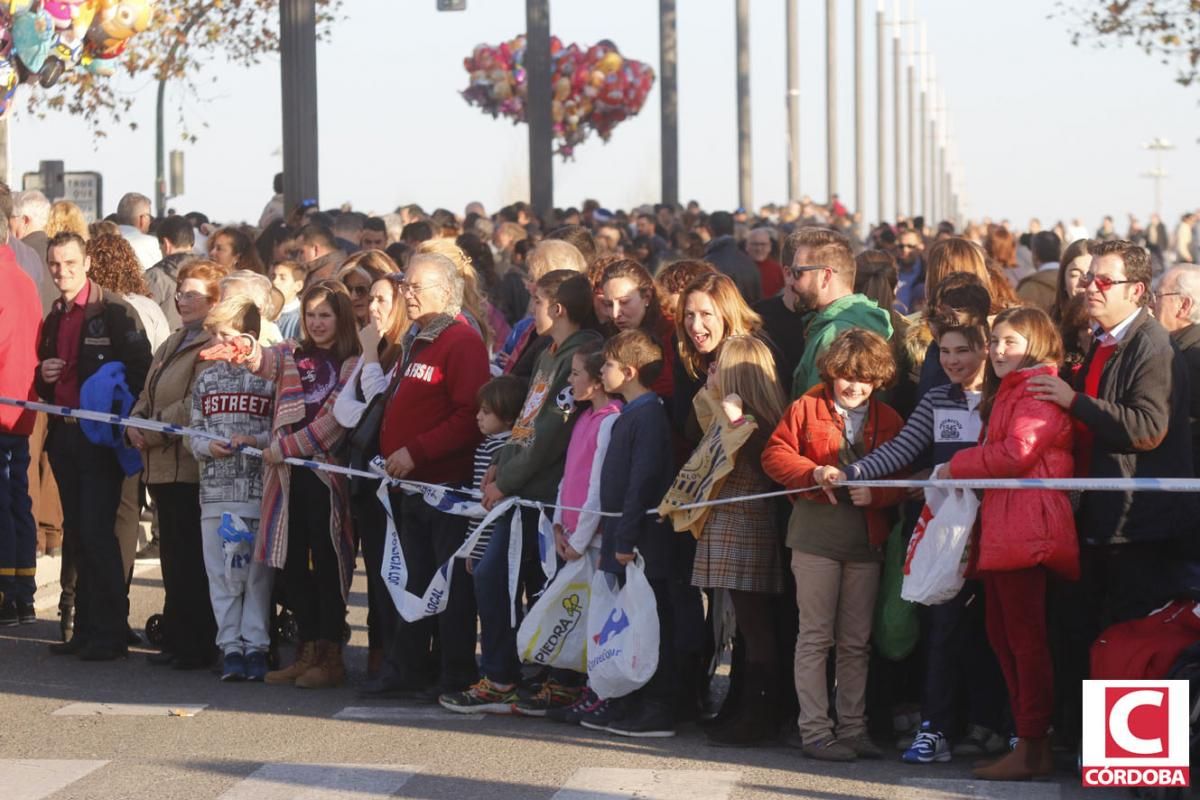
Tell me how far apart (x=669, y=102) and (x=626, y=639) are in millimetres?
29298

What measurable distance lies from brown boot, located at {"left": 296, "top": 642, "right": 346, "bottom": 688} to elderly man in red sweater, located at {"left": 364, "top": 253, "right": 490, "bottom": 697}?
301 mm

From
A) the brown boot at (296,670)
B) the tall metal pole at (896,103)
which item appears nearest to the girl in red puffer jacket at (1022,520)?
the brown boot at (296,670)

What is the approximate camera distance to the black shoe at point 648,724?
884 cm

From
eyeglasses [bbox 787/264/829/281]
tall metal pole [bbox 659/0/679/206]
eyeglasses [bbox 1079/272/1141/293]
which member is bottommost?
eyeglasses [bbox 1079/272/1141/293]

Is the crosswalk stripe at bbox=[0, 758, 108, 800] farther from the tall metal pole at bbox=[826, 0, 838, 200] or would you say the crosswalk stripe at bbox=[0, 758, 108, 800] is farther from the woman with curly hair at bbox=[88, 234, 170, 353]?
the tall metal pole at bbox=[826, 0, 838, 200]

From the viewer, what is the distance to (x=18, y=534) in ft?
38.5

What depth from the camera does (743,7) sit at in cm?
4216

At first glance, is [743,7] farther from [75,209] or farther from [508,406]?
[508,406]

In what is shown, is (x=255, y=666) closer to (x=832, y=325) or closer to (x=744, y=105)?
(x=832, y=325)

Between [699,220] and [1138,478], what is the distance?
17.7m

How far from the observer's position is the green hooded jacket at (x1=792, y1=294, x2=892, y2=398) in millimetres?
8805

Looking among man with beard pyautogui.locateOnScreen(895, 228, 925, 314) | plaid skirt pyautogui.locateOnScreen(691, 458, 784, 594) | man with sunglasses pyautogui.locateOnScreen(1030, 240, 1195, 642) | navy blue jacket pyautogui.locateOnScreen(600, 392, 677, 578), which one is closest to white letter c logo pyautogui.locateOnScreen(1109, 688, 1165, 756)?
man with sunglasses pyautogui.locateOnScreen(1030, 240, 1195, 642)

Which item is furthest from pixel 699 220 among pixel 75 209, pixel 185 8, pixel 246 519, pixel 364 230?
pixel 246 519

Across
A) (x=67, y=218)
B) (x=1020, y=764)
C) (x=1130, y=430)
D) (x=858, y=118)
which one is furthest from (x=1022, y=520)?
(x=858, y=118)
